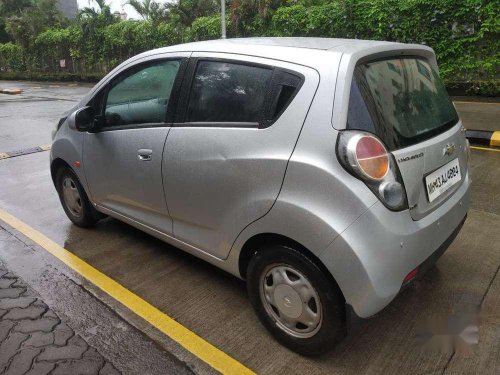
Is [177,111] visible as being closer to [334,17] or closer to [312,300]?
[312,300]

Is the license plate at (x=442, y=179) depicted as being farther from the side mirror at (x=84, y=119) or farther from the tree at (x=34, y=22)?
the tree at (x=34, y=22)

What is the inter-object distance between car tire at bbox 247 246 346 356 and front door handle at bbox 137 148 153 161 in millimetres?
1052

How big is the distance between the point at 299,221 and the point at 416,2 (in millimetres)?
10606

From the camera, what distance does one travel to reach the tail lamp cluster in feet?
6.39

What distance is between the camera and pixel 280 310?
2340 millimetres

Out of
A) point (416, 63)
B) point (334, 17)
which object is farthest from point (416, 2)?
point (416, 63)

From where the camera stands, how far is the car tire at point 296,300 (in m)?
2.09

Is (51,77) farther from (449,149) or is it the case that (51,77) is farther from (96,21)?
(449,149)

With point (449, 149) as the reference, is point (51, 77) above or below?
below

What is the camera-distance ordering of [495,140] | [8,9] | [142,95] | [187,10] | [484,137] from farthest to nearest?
[8,9]
[187,10]
[484,137]
[495,140]
[142,95]

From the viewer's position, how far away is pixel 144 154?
9.61ft

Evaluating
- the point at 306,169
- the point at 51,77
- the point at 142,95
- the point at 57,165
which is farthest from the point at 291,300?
the point at 51,77

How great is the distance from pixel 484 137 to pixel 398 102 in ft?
17.3

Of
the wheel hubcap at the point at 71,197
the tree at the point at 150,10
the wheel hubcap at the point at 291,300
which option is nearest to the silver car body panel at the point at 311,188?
the wheel hubcap at the point at 291,300
